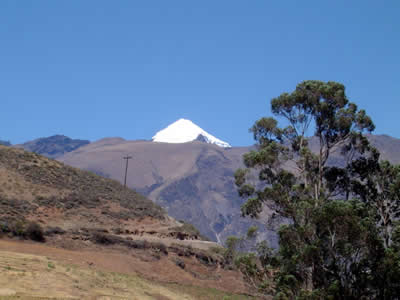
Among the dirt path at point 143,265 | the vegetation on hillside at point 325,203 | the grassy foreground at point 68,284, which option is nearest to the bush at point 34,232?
the dirt path at point 143,265

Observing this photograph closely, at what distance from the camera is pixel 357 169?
3228 centimetres

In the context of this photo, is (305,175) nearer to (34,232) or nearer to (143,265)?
(143,265)

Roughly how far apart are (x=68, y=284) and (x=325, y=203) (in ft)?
50.2

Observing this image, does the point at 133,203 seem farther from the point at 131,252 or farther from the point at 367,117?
the point at 367,117

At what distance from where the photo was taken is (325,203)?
27.2 m

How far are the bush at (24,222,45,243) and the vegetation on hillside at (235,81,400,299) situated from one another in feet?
68.2

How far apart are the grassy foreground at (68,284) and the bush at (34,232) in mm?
8884

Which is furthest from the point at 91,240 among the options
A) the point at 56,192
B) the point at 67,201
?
the point at 56,192

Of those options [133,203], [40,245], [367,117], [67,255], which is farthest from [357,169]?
[133,203]

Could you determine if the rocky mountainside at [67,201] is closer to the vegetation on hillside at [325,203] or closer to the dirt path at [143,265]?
the dirt path at [143,265]

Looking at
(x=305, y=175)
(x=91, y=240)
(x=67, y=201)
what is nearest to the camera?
(x=305, y=175)

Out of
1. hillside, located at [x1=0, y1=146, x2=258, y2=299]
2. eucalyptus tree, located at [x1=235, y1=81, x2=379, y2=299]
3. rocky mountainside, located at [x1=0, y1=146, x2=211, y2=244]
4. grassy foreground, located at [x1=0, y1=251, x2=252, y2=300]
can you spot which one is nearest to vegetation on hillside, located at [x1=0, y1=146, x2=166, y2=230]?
rocky mountainside, located at [x1=0, y1=146, x2=211, y2=244]

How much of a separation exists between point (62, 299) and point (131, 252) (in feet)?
83.5

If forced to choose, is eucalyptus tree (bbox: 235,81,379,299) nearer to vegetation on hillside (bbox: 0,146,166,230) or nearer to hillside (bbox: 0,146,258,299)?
hillside (bbox: 0,146,258,299)
